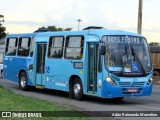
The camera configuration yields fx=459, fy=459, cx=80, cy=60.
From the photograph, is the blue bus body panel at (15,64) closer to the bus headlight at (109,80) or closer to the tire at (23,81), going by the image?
the tire at (23,81)

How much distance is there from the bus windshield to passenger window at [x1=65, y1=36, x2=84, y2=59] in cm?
145

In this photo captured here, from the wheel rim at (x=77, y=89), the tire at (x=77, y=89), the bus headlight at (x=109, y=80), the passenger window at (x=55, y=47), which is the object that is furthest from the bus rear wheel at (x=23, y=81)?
the bus headlight at (x=109, y=80)

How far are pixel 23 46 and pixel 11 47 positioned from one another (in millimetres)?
1486

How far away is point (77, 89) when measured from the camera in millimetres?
17875

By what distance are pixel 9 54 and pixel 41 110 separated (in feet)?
41.5

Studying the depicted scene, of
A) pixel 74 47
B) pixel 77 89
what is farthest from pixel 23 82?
pixel 77 89

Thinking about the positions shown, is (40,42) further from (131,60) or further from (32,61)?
(131,60)

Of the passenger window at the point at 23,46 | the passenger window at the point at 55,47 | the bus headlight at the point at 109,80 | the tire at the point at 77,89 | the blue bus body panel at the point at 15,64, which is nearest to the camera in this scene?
the bus headlight at the point at 109,80

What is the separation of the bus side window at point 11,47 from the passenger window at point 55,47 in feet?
12.4

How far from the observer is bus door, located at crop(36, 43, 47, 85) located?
2066 cm

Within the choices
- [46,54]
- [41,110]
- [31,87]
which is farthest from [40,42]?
[41,110]

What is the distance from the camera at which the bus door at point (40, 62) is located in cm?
2066

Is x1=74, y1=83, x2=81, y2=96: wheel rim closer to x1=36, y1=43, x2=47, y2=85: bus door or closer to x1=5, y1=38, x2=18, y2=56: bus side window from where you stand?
x1=36, y1=43, x2=47, y2=85: bus door

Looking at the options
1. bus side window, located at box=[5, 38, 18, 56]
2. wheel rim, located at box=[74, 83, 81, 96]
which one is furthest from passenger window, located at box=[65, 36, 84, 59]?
bus side window, located at box=[5, 38, 18, 56]
